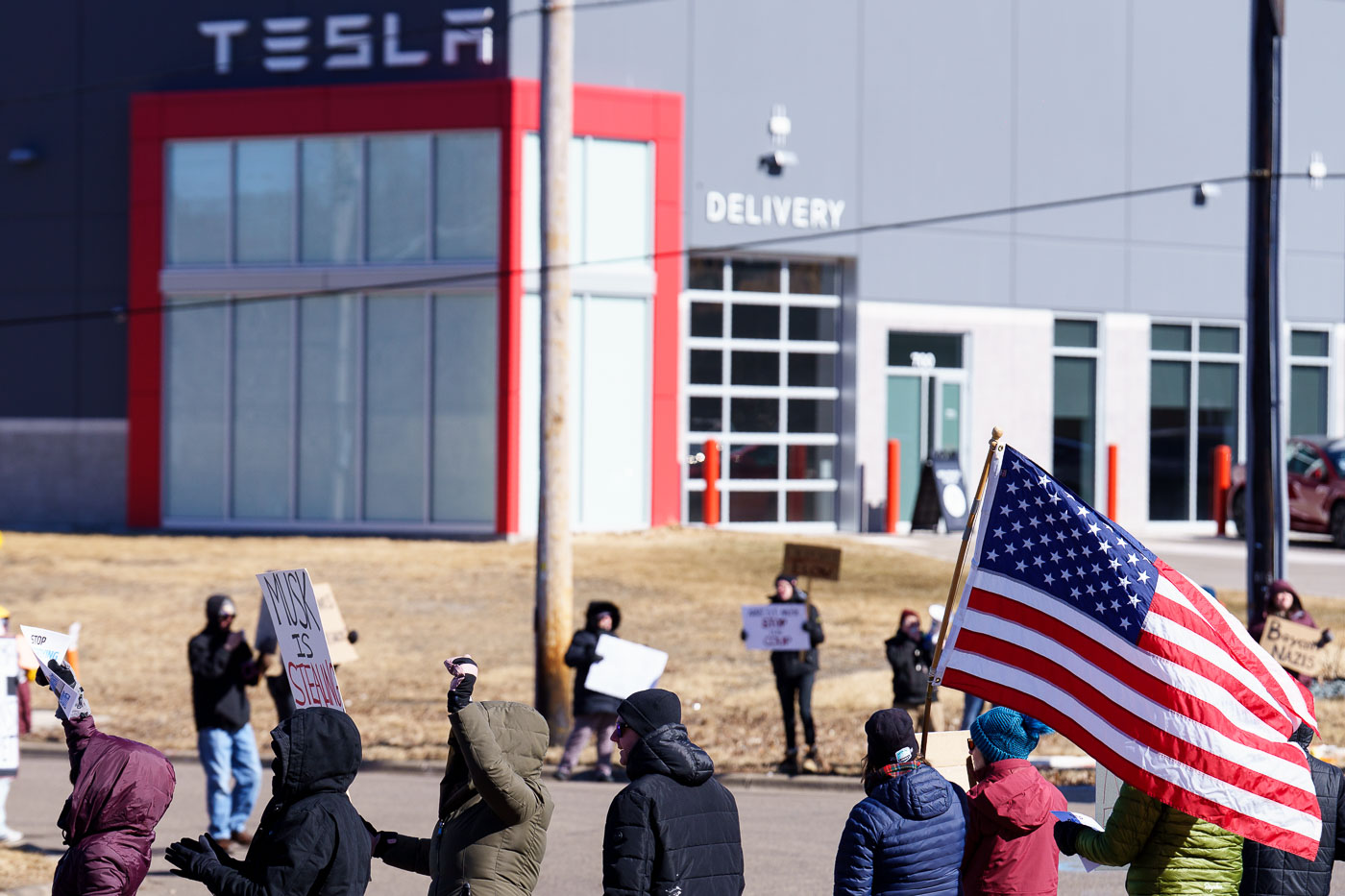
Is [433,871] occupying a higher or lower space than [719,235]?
lower

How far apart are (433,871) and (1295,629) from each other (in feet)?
26.7

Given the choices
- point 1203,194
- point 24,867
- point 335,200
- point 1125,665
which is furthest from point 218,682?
point 1203,194

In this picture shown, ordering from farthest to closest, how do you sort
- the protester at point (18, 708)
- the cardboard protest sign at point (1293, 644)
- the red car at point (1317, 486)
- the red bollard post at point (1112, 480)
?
1. the red bollard post at point (1112, 480)
2. the red car at point (1317, 486)
3. the cardboard protest sign at point (1293, 644)
4. the protester at point (18, 708)

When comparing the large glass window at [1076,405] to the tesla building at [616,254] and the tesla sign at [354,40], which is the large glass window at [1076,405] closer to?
the tesla building at [616,254]

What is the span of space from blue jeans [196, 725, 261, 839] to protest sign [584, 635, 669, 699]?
270cm

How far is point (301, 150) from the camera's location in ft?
84.3

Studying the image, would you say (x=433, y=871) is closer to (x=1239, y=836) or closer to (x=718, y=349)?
(x=1239, y=836)

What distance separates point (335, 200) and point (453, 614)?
924cm

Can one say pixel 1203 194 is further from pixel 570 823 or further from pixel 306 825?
pixel 306 825

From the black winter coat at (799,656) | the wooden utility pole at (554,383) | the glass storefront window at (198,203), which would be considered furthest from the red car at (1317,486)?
the glass storefront window at (198,203)

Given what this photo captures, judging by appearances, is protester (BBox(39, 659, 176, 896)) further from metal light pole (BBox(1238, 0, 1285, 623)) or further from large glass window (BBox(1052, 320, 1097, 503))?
large glass window (BBox(1052, 320, 1097, 503))

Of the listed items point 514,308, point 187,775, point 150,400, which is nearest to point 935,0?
point 514,308

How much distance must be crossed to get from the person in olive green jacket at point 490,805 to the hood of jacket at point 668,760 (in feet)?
1.55

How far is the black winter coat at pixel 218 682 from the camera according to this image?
31.5 ft
